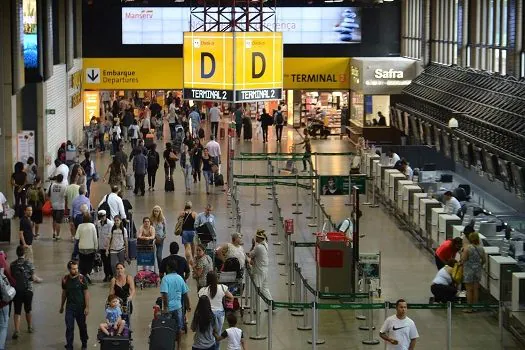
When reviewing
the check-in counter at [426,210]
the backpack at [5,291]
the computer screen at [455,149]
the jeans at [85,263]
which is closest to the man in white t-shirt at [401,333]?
the backpack at [5,291]

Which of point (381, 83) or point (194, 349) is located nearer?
point (194, 349)

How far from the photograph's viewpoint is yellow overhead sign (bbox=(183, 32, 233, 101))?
34.5m

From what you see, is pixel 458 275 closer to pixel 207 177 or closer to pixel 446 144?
pixel 207 177

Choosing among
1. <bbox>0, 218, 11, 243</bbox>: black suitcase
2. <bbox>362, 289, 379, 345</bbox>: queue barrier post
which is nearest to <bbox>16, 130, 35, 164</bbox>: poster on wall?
<bbox>0, 218, 11, 243</bbox>: black suitcase

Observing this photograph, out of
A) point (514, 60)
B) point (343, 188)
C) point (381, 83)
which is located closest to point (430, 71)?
point (381, 83)

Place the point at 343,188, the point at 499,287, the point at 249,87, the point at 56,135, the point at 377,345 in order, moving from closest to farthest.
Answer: the point at 377,345 → the point at 499,287 → the point at 343,188 → the point at 249,87 → the point at 56,135

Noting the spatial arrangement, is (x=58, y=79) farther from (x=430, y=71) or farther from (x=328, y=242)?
(x=328, y=242)

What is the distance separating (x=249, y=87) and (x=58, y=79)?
8.97m

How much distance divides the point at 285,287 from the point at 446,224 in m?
3.98

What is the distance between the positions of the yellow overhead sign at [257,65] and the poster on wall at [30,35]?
5.16 metres

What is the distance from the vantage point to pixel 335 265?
71.1 feet

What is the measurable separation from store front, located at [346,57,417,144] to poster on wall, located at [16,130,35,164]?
17.0 meters

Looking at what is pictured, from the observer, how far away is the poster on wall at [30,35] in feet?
111

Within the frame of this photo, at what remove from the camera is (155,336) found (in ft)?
53.8
